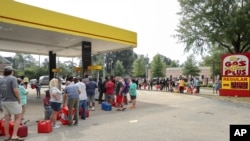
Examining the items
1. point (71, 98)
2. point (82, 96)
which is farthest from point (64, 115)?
point (82, 96)

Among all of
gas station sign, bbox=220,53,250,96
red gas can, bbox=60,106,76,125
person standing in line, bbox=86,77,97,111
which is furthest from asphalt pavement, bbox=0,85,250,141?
gas station sign, bbox=220,53,250,96

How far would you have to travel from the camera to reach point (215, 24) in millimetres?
38500

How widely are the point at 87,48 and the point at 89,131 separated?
1218 centimetres

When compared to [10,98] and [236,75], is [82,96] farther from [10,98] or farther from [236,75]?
[236,75]

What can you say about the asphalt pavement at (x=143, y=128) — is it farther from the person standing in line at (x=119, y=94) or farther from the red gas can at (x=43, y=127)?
the person standing in line at (x=119, y=94)

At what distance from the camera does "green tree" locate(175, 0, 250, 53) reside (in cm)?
3556

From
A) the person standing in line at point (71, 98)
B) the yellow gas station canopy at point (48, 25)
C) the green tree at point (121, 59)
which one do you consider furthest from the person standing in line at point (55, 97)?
the green tree at point (121, 59)

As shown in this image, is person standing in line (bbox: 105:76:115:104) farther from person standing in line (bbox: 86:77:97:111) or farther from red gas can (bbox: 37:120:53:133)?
red gas can (bbox: 37:120:53:133)

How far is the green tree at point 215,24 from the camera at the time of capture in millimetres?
35562

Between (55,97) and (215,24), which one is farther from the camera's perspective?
(215,24)

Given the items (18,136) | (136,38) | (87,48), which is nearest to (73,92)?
(18,136)

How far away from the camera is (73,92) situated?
11016 mm

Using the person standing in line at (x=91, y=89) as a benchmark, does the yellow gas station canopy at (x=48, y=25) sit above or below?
above

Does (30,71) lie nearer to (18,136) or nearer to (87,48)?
(87,48)
